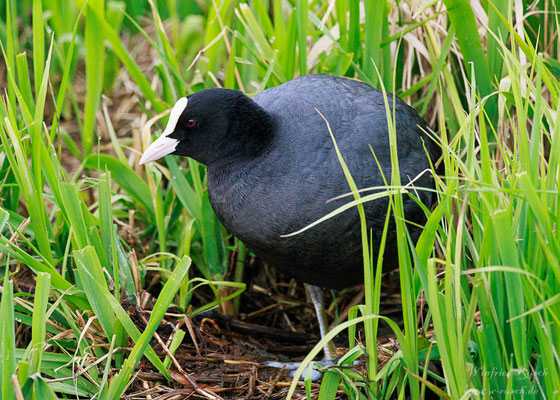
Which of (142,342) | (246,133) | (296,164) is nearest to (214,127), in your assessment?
(246,133)

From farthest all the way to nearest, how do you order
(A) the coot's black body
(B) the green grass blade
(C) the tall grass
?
(A) the coot's black body < (B) the green grass blade < (C) the tall grass

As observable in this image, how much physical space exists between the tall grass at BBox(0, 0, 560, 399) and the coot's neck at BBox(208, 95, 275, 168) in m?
0.30

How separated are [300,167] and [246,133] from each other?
8.4 inches

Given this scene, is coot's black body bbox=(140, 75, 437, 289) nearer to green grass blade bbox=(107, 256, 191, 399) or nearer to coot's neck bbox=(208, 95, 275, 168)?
coot's neck bbox=(208, 95, 275, 168)

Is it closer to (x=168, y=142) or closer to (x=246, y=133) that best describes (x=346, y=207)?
(x=246, y=133)

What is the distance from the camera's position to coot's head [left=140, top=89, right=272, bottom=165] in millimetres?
2170

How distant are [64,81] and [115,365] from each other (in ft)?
3.05

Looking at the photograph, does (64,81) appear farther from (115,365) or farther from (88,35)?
(115,365)

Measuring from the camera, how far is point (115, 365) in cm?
200

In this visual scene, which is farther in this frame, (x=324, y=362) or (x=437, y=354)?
(x=324, y=362)

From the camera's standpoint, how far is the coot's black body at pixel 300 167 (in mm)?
2104

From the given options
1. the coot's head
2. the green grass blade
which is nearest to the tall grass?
the green grass blade

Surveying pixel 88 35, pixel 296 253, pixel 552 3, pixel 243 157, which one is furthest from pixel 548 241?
pixel 88 35

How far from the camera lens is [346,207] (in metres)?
1.55
